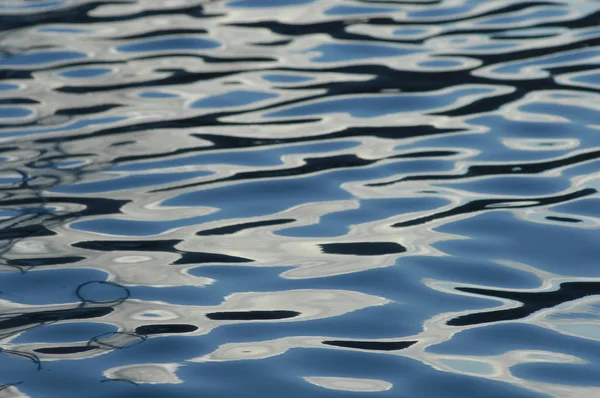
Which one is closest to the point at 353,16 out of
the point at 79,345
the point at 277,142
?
the point at 277,142

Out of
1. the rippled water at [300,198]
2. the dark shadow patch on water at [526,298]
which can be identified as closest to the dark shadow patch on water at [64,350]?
the rippled water at [300,198]

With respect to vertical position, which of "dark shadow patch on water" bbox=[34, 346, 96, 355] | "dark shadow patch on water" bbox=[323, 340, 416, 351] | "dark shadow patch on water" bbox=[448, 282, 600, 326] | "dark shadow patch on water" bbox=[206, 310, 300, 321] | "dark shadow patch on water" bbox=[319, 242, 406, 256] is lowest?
"dark shadow patch on water" bbox=[34, 346, 96, 355]

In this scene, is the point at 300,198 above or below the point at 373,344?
above

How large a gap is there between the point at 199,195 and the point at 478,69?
1526 mm

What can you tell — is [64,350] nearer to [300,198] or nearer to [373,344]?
[373,344]

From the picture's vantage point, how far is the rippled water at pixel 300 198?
2.51 meters

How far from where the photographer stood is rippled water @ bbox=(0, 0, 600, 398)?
2.51 metres

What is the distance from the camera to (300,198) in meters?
3.44

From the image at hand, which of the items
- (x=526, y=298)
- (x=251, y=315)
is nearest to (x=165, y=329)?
(x=251, y=315)

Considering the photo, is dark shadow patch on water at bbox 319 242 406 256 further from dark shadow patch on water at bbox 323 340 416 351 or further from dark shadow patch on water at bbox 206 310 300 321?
dark shadow patch on water at bbox 323 340 416 351

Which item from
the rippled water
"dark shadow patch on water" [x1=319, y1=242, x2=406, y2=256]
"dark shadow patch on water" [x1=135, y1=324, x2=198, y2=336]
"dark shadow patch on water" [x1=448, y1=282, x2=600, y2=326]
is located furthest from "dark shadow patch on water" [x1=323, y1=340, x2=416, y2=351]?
"dark shadow patch on water" [x1=319, y1=242, x2=406, y2=256]

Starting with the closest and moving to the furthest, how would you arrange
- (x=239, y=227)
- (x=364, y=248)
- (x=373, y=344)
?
(x=373, y=344), (x=364, y=248), (x=239, y=227)

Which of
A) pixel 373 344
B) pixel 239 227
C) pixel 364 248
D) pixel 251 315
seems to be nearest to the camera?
pixel 373 344

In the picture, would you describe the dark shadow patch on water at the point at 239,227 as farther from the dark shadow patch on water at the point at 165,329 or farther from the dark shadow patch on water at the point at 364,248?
the dark shadow patch on water at the point at 165,329
